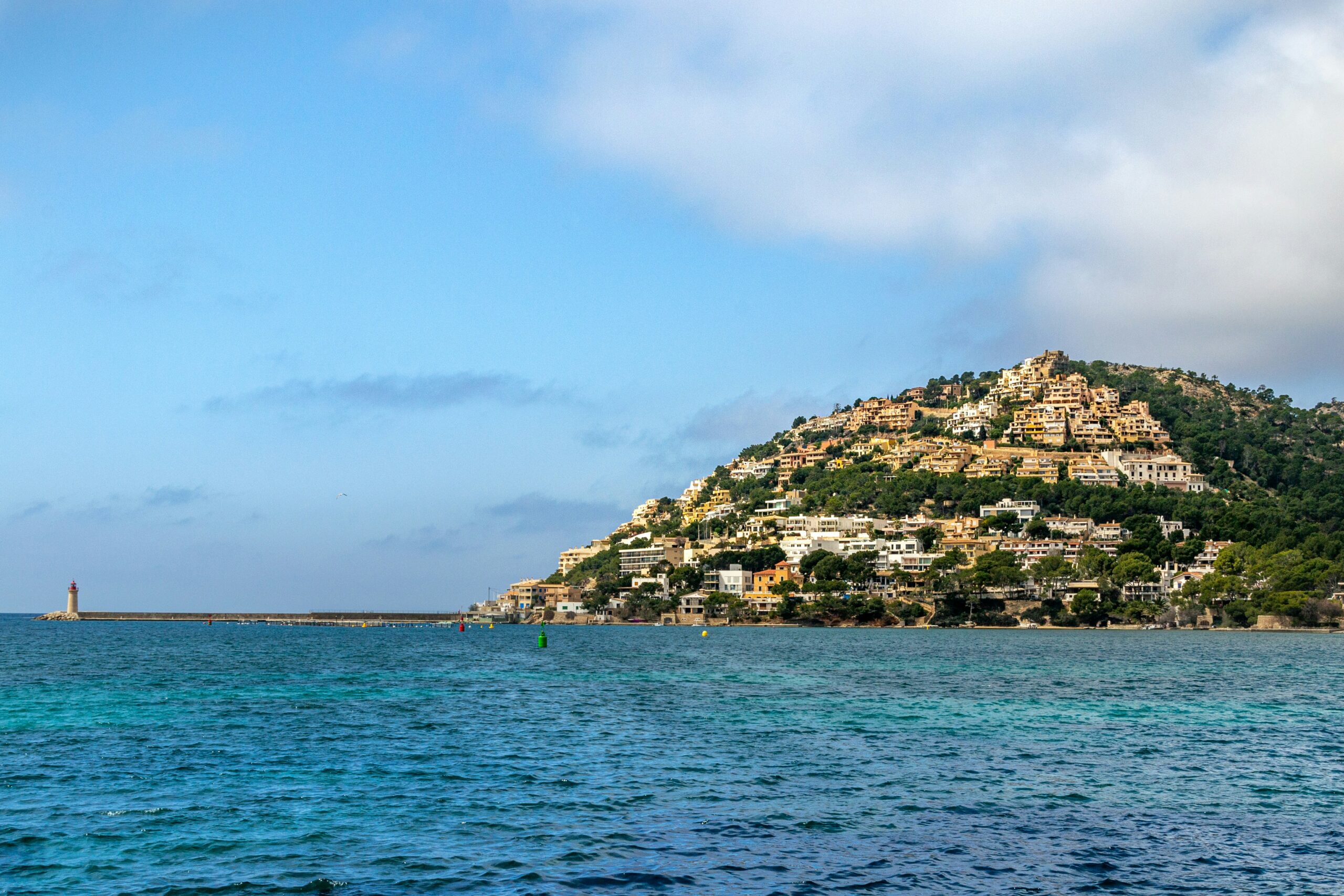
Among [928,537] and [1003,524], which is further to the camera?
[1003,524]

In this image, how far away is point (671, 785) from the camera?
28.2 m

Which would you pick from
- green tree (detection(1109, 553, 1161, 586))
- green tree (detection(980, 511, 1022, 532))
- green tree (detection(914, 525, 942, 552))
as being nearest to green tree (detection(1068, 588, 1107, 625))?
green tree (detection(1109, 553, 1161, 586))

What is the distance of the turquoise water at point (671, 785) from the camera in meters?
19.9

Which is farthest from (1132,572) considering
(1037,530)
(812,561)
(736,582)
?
(736,582)

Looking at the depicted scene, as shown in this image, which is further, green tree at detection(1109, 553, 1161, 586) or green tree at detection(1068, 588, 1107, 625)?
green tree at detection(1068, 588, 1107, 625)

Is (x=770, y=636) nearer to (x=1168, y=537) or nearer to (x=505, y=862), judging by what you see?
(x=1168, y=537)

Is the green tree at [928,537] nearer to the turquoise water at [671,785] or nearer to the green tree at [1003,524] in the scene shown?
the green tree at [1003,524]

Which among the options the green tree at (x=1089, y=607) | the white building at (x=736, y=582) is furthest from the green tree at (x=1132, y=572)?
the white building at (x=736, y=582)

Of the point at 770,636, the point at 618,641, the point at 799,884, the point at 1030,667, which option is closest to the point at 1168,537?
the point at 770,636

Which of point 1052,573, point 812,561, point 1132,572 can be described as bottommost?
point 1132,572

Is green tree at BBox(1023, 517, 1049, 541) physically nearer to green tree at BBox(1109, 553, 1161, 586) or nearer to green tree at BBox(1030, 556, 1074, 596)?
green tree at BBox(1030, 556, 1074, 596)

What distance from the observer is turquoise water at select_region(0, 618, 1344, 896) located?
1992cm

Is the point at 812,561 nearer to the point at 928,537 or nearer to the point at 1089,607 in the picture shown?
the point at 928,537

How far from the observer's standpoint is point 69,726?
3878 centimetres
